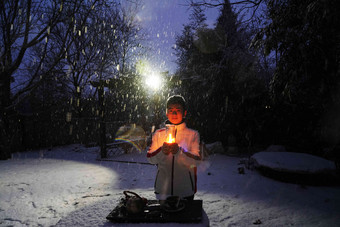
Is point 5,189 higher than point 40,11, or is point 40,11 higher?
point 40,11

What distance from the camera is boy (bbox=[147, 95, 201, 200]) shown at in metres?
2.34

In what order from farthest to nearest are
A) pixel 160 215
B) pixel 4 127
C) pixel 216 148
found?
pixel 216 148
pixel 4 127
pixel 160 215

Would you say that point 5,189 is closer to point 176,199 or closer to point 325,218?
point 176,199

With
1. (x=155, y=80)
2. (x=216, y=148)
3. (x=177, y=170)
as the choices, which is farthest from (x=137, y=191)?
(x=155, y=80)

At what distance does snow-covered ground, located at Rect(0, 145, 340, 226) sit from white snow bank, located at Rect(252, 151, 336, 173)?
14.9 inches

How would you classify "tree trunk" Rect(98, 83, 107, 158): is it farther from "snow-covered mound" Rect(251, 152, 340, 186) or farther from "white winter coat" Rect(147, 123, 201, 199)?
"white winter coat" Rect(147, 123, 201, 199)

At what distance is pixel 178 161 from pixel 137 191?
Result: 9.17ft

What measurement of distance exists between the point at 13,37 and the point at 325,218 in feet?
27.6

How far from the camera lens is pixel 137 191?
475cm

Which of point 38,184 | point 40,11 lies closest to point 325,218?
point 38,184

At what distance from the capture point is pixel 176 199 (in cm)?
196

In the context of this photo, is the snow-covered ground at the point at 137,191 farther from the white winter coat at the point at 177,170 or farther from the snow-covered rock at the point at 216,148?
the snow-covered rock at the point at 216,148

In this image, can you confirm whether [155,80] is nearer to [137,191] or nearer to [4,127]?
[137,191]

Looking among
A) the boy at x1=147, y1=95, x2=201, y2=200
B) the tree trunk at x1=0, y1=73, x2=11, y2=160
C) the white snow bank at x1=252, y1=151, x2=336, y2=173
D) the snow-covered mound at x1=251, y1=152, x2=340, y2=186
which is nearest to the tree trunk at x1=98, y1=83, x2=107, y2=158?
the tree trunk at x1=0, y1=73, x2=11, y2=160
